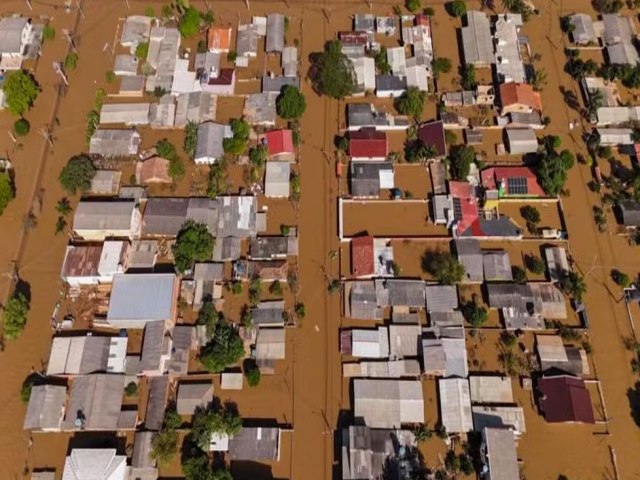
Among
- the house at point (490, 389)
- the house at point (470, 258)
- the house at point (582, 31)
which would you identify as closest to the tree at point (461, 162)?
the house at point (470, 258)

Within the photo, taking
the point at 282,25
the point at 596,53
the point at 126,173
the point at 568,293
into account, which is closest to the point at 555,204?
the point at 568,293

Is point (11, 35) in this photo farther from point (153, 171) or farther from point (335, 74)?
point (335, 74)

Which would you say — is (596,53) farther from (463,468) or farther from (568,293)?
(463,468)

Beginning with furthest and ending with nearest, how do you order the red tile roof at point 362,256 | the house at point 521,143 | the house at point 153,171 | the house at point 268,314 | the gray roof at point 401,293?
the house at point 521,143 → the house at point 153,171 → the red tile roof at point 362,256 → the gray roof at point 401,293 → the house at point 268,314

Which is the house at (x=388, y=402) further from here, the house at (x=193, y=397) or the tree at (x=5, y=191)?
the tree at (x=5, y=191)

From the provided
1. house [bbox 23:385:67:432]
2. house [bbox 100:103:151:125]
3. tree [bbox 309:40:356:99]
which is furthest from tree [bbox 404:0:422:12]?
house [bbox 23:385:67:432]
